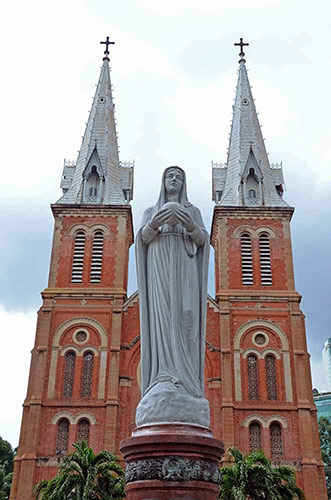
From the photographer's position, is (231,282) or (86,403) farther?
(231,282)

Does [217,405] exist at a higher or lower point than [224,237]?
lower

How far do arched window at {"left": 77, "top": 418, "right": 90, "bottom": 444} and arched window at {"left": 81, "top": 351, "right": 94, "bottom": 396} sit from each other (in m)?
1.21

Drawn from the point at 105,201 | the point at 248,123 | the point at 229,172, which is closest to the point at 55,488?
the point at 105,201

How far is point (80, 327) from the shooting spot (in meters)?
28.6

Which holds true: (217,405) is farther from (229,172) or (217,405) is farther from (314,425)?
(229,172)

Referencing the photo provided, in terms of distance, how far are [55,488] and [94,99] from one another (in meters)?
26.6

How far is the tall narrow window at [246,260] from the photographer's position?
29906 mm

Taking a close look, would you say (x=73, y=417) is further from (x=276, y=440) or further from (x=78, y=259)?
(x=276, y=440)

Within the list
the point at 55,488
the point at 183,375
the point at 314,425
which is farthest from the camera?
the point at 314,425

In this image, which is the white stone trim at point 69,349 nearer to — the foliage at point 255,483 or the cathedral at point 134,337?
the cathedral at point 134,337

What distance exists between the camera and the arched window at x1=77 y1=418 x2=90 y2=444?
2611 centimetres

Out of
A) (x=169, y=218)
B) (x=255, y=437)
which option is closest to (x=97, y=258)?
(x=255, y=437)

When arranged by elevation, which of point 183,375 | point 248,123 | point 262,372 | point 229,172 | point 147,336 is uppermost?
point 248,123

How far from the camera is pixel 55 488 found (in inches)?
671
